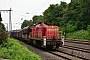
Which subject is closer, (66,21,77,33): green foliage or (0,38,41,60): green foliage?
(0,38,41,60): green foliage

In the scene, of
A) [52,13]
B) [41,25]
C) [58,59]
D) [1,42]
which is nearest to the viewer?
[58,59]

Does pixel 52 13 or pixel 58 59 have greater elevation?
pixel 52 13

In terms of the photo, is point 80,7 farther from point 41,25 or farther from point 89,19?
point 41,25

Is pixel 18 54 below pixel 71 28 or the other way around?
below

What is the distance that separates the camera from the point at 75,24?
209 feet

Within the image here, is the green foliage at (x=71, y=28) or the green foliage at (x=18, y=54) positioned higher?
the green foliage at (x=71, y=28)

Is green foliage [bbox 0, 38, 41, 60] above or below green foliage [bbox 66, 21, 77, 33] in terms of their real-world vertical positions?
below

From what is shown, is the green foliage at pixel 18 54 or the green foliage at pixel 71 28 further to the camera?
the green foliage at pixel 71 28

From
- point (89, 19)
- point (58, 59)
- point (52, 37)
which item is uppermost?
point (89, 19)

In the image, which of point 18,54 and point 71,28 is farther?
point 71,28

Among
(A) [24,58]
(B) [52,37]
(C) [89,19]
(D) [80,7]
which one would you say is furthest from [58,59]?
(D) [80,7]

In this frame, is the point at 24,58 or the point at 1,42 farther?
the point at 1,42

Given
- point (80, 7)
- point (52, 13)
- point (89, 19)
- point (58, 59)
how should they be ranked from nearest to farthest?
point (58, 59)
point (89, 19)
point (80, 7)
point (52, 13)

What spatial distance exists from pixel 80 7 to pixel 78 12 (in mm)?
2323
